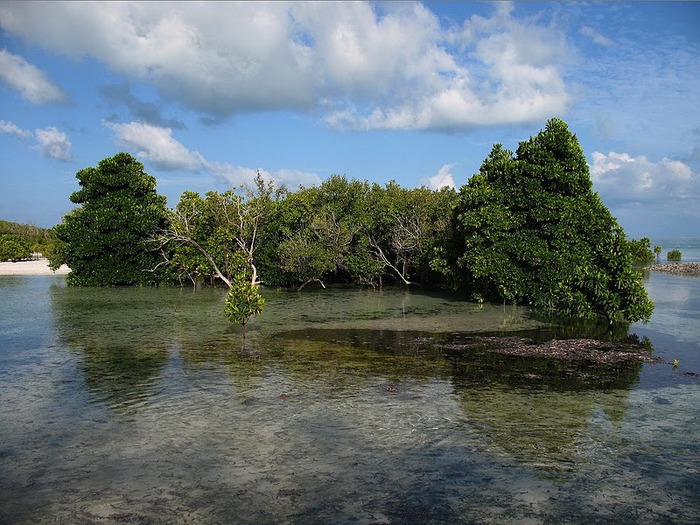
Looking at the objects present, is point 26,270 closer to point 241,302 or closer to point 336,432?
point 241,302

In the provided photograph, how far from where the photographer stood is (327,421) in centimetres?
1187

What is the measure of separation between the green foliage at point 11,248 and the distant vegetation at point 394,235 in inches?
993

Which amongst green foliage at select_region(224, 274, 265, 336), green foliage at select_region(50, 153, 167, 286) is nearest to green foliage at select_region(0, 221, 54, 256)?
green foliage at select_region(50, 153, 167, 286)

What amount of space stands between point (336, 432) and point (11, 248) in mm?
77151

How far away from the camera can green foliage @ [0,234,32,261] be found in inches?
2862

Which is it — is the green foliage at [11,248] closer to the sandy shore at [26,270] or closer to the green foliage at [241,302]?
the sandy shore at [26,270]

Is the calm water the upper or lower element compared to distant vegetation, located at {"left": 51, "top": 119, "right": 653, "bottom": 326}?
lower

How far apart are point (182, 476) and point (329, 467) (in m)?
2.47

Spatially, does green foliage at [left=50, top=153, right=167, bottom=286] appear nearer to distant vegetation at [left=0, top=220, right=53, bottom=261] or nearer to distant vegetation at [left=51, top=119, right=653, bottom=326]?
distant vegetation at [left=51, top=119, right=653, bottom=326]

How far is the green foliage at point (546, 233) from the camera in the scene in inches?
1059

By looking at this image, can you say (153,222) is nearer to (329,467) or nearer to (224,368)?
(224,368)

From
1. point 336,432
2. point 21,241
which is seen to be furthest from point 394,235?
point 21,241

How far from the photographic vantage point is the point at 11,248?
7344 cm

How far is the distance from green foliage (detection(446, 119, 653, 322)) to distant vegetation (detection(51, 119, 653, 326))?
0.06 m
